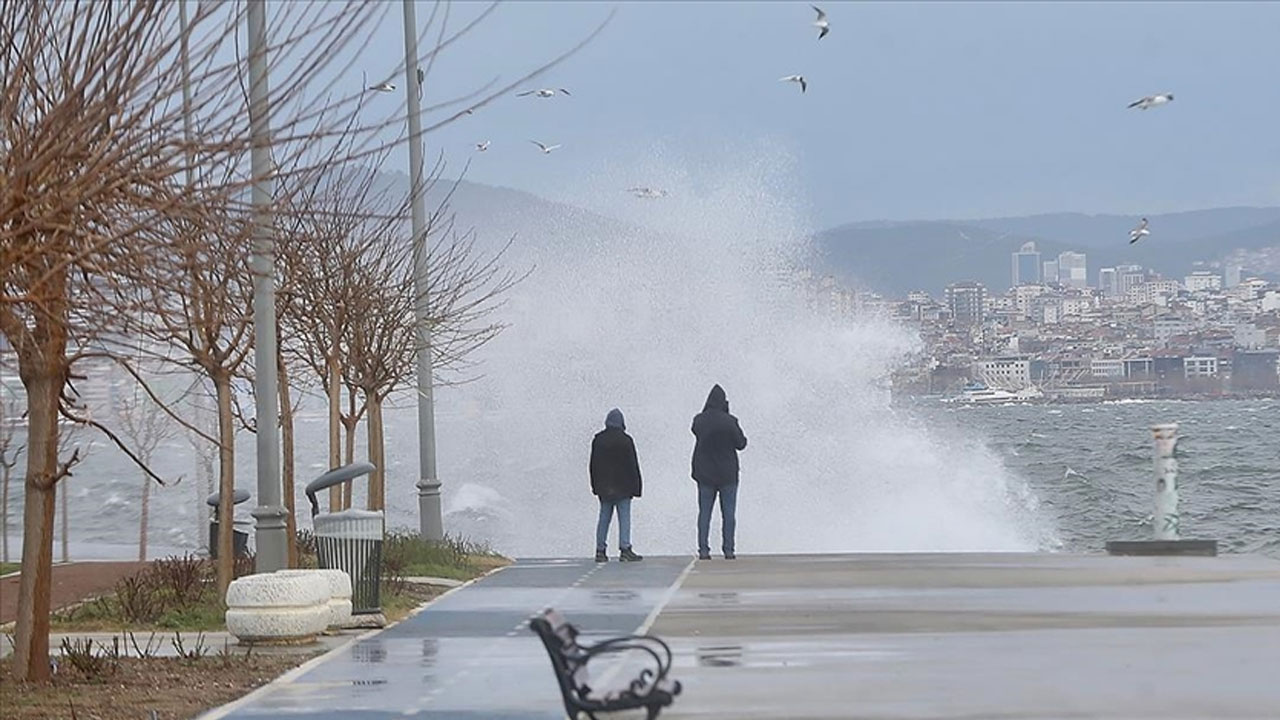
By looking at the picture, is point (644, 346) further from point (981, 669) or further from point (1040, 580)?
point (981, 669)

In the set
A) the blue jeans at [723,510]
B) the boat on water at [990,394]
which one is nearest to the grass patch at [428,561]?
the blue jeans at [723,510]

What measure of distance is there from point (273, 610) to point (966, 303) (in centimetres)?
11815

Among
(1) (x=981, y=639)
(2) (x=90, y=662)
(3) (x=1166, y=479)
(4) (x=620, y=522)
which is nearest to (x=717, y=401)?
(4) (x=620, y=522)

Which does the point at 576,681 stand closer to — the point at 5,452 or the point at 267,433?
the point at 267,433

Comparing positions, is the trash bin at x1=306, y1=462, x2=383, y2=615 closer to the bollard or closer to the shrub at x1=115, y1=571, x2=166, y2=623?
the shrub at x1=115, y1=571, x2=166, y2=623

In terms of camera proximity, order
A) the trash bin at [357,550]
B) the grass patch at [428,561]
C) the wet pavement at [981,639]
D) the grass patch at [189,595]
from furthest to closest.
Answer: the grass patch at [428,561] → the grass patch at [189,595] → the trash bin at [357,550] → the wet pavement at [981,639]

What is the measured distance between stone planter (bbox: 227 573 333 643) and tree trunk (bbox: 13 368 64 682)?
2.90m

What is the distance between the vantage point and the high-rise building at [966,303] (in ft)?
447

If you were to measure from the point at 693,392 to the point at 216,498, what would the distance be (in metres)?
47.5

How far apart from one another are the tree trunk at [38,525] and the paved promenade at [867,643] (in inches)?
62.1

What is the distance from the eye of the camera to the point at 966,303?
136375mm

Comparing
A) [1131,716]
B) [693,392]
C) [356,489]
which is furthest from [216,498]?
[356,489]

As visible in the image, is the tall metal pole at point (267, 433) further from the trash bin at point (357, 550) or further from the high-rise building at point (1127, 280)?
the high-rise building at point (1127, 280)

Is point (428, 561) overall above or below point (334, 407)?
below
